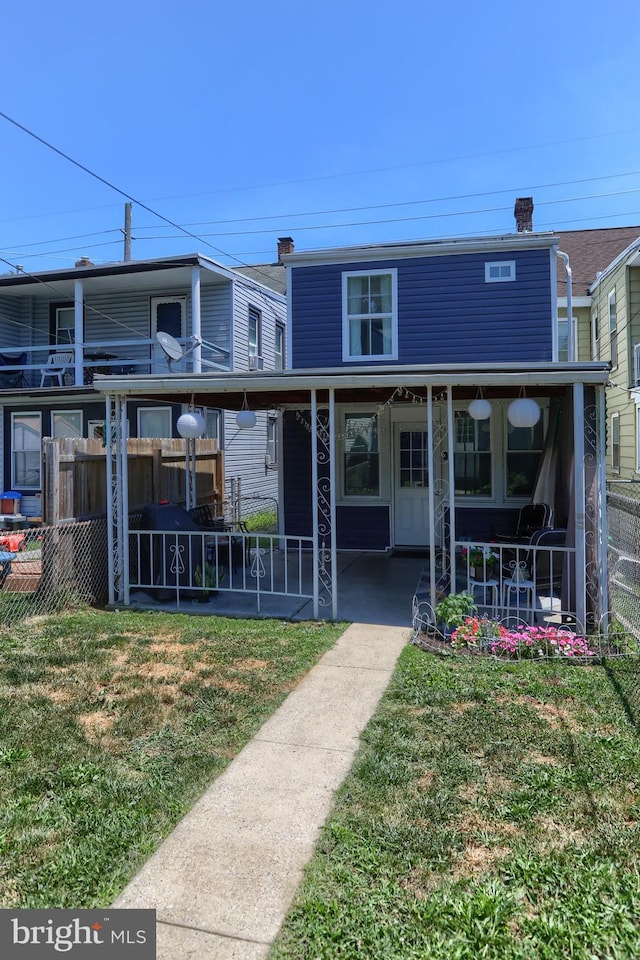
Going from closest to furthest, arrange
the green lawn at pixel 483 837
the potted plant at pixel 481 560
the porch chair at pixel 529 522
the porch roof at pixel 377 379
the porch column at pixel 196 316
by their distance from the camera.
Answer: the green lawn at pixel 483 837
the porch roof at pixel 377 379
the potted plant at pixel 481 560
the porch chair at pixel 529 522
the porch column at pixel 196 316

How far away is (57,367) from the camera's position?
15055 mm

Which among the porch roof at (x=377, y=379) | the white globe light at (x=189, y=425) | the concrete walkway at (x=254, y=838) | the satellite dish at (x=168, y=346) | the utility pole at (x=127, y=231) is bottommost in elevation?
the concrete walkway at (x=254, y=838)

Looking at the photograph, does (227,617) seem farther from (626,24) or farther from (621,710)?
(626,24)

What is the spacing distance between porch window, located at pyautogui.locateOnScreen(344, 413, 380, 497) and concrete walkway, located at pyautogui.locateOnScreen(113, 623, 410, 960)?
673cm

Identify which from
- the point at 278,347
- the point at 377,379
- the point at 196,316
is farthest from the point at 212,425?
the point at 377,379

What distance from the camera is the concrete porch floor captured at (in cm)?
731

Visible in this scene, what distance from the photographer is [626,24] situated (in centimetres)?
840

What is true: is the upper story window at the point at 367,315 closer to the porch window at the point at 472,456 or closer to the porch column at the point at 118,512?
the porch window at the point at 472,456

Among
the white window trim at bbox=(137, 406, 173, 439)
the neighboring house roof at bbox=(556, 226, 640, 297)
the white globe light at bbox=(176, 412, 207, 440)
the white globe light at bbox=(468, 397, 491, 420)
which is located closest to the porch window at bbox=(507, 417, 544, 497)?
the white globe light at bbox=(468, 397, 491, 420)

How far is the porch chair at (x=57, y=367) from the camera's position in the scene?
592 inches

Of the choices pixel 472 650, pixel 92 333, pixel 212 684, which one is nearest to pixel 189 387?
pixel 212 684

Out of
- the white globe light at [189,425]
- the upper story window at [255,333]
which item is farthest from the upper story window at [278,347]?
the white globe light at [189,425]

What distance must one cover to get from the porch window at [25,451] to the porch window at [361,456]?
8.87m

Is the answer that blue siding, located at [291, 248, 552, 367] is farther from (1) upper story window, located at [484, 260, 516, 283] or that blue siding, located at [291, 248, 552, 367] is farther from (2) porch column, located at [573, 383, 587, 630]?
(2) porch column, located at [573, 383, 587, 630]
